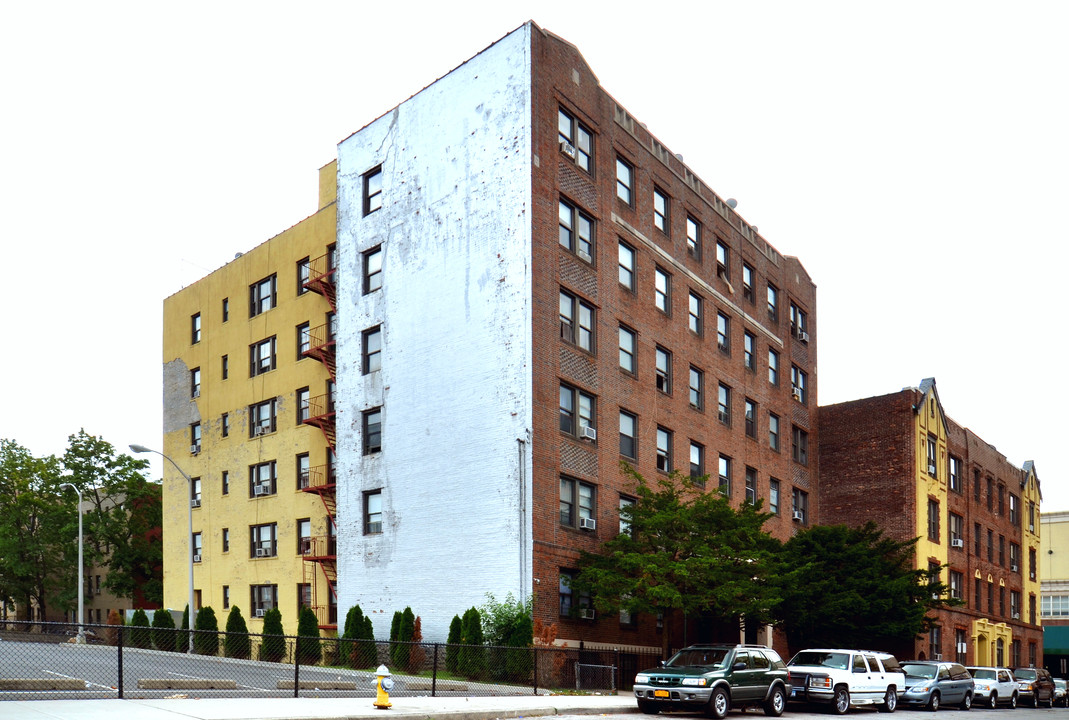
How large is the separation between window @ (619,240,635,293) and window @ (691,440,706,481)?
24.2 ft

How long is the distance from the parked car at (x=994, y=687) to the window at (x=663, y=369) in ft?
50.8

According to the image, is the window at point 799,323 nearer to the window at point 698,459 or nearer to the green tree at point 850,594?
the window at point 698,459

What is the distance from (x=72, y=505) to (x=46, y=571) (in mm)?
4292

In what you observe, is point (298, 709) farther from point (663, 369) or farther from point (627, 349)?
point (663, 369)

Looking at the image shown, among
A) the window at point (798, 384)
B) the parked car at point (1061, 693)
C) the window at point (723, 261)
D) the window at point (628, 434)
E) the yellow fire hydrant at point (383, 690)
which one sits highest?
the window at point (723, 261)

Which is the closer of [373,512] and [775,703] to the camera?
[775,703]

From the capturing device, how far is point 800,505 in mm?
51469

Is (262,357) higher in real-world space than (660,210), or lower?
lower

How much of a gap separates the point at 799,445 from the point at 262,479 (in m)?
26.0

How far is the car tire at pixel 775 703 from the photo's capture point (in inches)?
1008

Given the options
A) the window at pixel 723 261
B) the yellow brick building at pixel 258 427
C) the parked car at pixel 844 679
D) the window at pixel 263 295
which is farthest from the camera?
the window at pixel 263 295

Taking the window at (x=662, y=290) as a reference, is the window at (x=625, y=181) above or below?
above

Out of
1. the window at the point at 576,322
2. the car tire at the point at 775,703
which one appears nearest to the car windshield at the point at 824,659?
the car tire at the point at 775,703

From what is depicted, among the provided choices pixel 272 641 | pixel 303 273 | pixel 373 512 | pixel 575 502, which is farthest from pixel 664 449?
pixel 303 273
